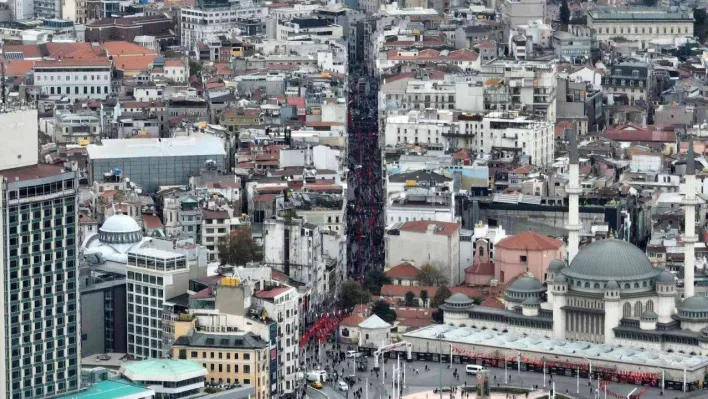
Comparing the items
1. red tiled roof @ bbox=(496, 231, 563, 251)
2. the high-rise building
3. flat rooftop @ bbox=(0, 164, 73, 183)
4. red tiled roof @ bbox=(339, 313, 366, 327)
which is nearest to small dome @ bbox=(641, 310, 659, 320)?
red tiled roof @ bbox=(496, 231, 563, 251)

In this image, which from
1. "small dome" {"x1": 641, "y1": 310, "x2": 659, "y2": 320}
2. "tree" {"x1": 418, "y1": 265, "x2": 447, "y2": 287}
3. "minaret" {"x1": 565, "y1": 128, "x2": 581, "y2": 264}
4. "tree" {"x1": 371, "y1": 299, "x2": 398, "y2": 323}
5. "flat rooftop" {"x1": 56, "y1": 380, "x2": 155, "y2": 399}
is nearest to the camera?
"flat rooftop" {"x1": 56, "y1": 380, "x2": 155, "y2": 399}

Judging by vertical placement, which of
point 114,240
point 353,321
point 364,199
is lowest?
point 353,321

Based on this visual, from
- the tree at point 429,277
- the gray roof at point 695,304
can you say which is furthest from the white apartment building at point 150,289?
the gray roof at point 695,304

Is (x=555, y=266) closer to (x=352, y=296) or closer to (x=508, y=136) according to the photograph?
(x=352, y=296)

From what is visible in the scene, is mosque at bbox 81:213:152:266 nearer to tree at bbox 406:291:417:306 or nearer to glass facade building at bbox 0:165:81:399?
tree at bbox 406:291:417:306

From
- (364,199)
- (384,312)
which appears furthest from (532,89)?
(384,312)

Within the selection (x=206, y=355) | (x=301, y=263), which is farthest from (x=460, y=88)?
(x=206, y=355)
